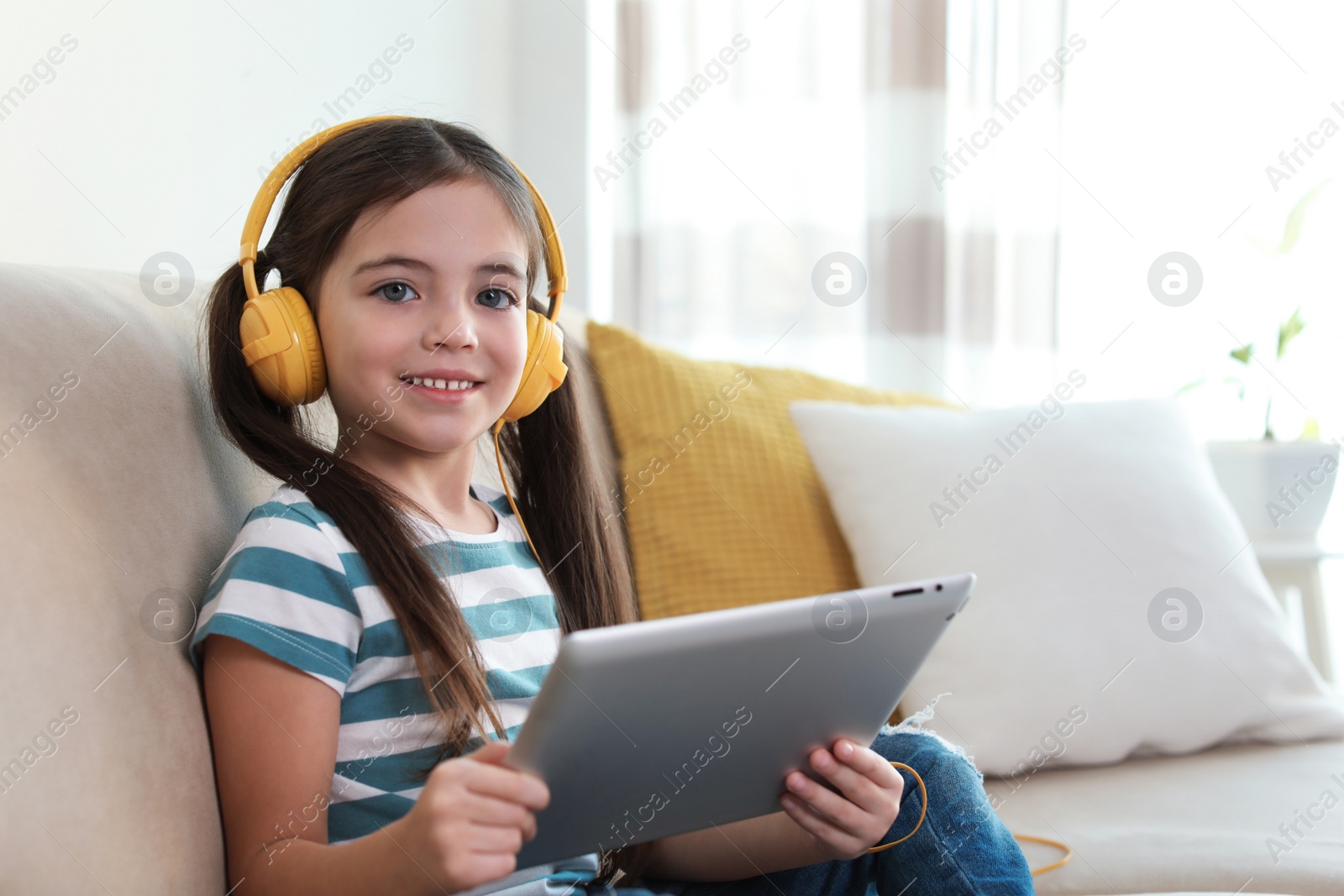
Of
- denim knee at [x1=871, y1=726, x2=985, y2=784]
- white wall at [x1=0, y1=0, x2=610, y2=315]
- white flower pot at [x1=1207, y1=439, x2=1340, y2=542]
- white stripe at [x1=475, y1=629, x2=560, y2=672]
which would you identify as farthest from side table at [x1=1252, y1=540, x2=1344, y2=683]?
white wall at [x1=0, y1=0, x2=610, y2=315]

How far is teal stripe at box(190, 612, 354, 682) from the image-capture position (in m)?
0.64

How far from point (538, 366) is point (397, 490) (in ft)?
0.53

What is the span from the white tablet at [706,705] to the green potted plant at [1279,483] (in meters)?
1.46

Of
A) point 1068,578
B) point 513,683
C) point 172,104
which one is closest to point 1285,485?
point 1068,578

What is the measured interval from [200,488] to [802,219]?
1703mm

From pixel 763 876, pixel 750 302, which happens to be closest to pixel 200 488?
pixel 763 876

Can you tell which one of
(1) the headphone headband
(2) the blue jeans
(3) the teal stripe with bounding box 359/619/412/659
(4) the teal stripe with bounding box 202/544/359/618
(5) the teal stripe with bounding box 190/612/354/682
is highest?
(1) the headphone headband

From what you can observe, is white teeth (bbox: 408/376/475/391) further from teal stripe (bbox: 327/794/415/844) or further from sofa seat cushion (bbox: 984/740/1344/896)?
sofa seat cushion (bbox: 984/740/1344/896)

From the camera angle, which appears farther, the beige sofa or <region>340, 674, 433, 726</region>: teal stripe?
<region>340, 674, 433, 726</region>: teal stripe

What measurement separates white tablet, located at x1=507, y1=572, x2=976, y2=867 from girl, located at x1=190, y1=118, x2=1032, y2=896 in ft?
0.12

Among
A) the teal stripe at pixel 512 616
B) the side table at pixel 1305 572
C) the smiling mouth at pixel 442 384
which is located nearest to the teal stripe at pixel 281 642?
the teal stripe at pixel 512 616

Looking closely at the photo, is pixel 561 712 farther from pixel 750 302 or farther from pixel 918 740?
pixel 750 302

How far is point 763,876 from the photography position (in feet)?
2.75

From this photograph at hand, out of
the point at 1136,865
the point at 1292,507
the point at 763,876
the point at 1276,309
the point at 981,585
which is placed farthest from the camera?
the point at 1276,309
